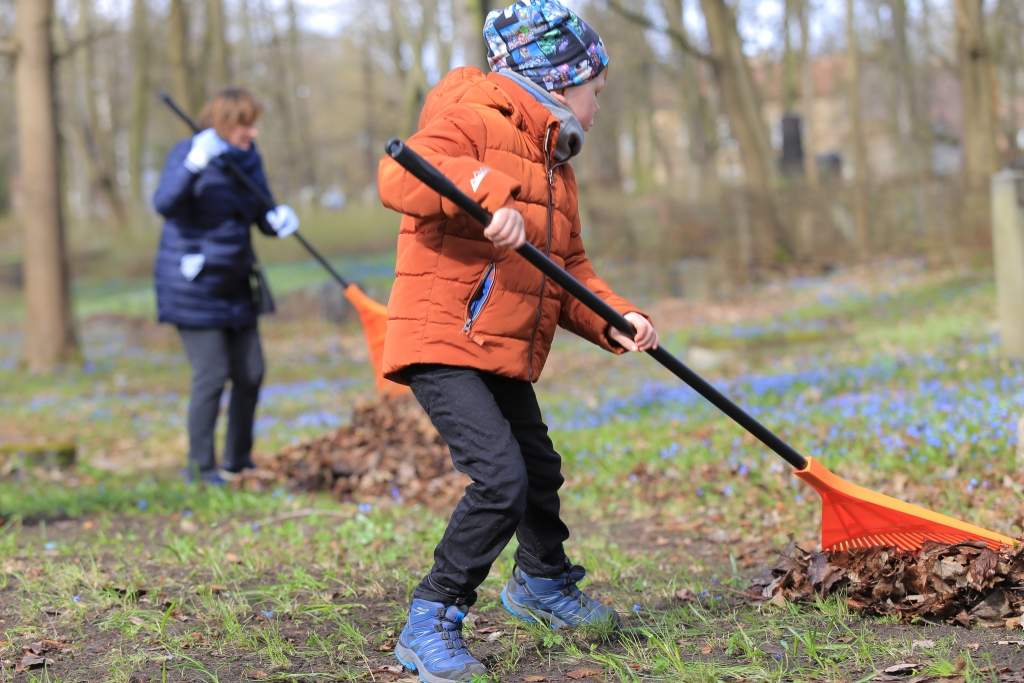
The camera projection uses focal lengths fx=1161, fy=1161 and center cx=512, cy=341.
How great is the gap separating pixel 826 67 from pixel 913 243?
1697 inches

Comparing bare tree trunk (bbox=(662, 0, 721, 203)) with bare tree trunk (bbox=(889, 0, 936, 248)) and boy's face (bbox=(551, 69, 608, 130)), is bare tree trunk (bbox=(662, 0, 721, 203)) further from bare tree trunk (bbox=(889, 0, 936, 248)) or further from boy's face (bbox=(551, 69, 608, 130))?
boy's face (bbox=(551, 69, 608, 130))

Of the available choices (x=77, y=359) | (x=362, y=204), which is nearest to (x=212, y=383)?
(x=77, y=359)

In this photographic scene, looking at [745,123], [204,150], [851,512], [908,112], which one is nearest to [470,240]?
[851,512]

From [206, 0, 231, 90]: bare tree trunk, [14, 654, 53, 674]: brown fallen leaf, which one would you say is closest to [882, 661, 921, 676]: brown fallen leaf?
[14, 654, 53, 674]: brown fallen leaf

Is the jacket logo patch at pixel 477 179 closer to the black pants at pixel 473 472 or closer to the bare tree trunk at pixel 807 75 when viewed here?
the black pants at pixel 473 472

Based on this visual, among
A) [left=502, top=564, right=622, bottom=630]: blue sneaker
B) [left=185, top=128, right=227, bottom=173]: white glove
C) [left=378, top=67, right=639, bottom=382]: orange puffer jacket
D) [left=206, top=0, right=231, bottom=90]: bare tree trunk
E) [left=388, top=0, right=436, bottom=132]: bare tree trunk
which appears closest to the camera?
[left=378, top=67, right=639, bottom=382]: orange puffer jacket

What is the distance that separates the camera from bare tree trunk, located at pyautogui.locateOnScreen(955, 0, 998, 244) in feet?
53.4

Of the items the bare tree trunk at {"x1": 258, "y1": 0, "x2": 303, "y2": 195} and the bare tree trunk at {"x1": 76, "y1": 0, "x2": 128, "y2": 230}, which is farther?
the bare tree trunk at {"x1": 258, "y1": 0, "x2": 303, "y2": 195}

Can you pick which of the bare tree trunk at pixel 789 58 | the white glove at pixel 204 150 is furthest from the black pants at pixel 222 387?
the bare tree trunk at pixel 789 58

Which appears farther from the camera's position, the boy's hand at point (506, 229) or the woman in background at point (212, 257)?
the woman in background at point (212, 257)

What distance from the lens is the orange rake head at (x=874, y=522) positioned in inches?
143

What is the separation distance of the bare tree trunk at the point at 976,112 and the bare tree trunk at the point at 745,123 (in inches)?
117

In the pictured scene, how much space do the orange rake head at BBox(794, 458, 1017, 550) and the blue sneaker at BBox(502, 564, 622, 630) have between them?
0.76m

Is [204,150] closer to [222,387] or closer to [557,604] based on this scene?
[222,387]
